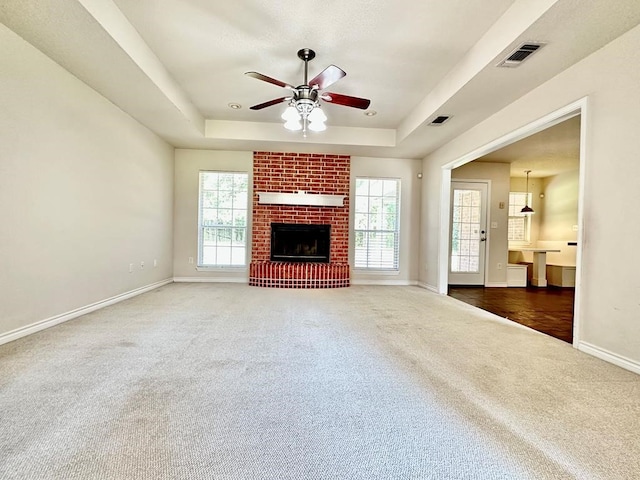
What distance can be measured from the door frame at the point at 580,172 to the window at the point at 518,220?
357 cm

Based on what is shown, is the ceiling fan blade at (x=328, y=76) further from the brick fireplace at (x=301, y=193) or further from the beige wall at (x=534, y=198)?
the beige wall at (x=534, y=198)

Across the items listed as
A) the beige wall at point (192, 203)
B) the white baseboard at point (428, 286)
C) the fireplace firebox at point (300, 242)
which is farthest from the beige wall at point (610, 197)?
the beige wall at point (192, 203)

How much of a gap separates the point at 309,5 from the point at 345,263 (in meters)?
4.32

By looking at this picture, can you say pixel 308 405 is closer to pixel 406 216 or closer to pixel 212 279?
pixel 212 279

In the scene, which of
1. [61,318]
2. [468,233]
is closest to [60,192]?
[61,318]

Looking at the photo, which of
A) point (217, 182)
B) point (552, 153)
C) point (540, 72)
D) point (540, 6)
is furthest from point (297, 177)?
point (552, 153)

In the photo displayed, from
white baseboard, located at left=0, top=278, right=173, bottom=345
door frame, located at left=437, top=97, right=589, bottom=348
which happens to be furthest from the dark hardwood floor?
white baseboard, located at left=0, top=278, right=173, bottom=345

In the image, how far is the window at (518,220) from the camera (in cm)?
783

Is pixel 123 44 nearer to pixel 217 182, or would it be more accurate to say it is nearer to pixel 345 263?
pixel 217 182

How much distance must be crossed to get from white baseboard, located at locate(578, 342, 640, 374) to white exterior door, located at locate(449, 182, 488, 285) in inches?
153

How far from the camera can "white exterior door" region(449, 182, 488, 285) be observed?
643 centimetres

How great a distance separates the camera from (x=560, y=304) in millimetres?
4668

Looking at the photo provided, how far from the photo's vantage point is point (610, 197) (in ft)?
8.02

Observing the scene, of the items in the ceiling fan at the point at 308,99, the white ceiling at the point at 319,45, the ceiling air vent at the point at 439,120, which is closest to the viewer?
the white ceiling at the point at 319,45
